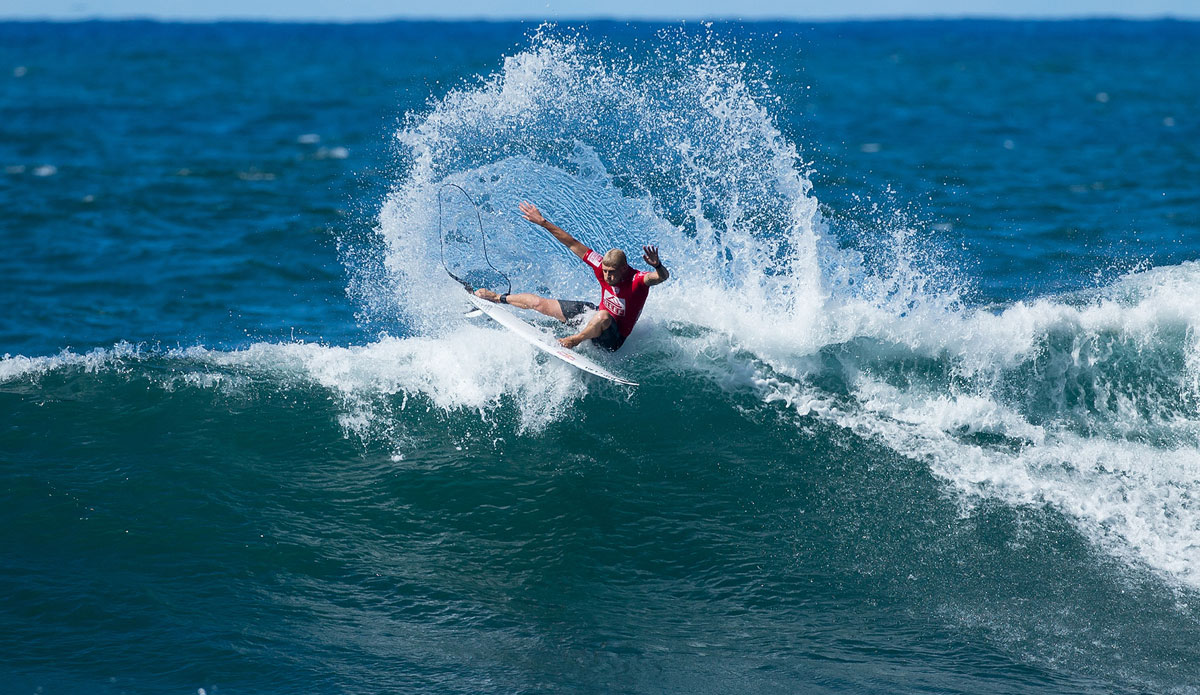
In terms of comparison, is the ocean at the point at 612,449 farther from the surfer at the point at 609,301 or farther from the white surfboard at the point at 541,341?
the surfer at the point at 609,301

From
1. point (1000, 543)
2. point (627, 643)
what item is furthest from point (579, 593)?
point (1000, 543)

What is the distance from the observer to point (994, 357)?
11.0 m

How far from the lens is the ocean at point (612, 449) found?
7918mm

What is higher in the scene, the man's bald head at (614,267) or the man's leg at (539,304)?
the man's bald head at (614,267)

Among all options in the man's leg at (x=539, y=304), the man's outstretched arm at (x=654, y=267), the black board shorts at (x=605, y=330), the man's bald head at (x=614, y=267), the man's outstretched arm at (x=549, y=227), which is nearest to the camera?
the man's outstretched arm at (x=654, y=267)

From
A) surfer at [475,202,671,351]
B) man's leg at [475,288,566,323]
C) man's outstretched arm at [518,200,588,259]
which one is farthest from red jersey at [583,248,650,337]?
man's leg at [475,288,566,323]

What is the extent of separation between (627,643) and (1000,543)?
11.5ft

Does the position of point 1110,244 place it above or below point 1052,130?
below

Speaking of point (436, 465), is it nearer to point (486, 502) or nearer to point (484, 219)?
point (486, 502)

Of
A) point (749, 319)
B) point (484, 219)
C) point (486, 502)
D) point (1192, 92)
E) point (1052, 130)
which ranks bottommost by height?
point (486, 502)

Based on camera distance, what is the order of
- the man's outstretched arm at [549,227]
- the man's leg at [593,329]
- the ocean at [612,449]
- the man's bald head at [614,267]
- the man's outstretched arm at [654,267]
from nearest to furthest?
1. the ocean at [612,449]
2. the man's outstretched arm at [654,267]
3. the man's bald head at [614,267]
4. the man's leg at [593,329]
5. the man's outstretched arm at [549,227]

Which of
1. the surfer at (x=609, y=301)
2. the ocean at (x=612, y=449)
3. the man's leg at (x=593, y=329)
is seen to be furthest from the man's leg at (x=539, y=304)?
the man's leg at (x=593, y=329)

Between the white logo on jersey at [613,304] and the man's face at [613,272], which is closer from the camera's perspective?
the man's face at [613,272]

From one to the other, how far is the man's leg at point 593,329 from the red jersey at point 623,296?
0.19 feet
